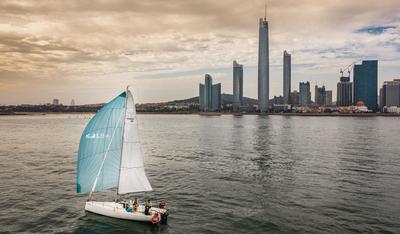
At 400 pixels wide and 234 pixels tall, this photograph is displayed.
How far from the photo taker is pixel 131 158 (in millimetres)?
33781

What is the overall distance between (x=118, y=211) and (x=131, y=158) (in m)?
4.88

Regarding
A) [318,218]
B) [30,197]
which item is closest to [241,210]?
[318,218]

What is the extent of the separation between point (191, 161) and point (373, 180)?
3049cm

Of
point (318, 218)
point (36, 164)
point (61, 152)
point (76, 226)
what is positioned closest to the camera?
point (76, 226)

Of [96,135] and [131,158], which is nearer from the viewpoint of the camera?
[96,135]

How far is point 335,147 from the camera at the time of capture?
9206 centimetres

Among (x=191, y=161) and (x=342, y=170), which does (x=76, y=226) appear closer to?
(x=191, y=161)

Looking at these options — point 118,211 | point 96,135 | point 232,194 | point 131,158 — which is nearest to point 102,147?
point 96,135

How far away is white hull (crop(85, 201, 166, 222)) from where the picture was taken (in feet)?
107

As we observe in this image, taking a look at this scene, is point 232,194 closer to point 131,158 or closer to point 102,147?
point 131,158

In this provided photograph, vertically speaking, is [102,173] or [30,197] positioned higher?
[102,173]

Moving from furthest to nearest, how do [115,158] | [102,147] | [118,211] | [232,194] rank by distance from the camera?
1. [232,194]
2. [115,158]
3. [102,147]
4. [118,211]

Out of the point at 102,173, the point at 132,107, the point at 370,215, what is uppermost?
the point at 132,107

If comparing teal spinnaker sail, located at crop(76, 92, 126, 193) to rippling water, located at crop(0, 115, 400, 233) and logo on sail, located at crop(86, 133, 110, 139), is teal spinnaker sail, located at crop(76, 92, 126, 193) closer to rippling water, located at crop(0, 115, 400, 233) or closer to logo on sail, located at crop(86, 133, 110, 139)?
logo on sail, located at crop(86, 133, 110, 139)
